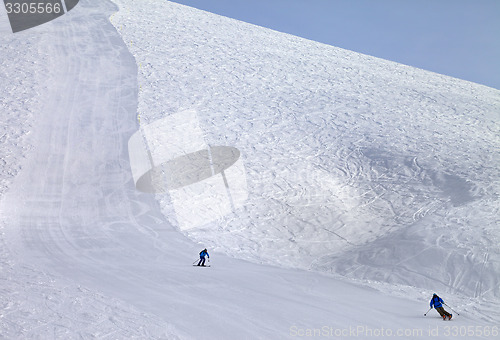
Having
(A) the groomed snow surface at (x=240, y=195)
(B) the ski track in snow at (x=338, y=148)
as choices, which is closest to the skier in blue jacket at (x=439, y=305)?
(A) the groomed snow surface at (x=240, y=195)

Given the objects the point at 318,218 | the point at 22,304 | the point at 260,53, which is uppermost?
the point at 260,53

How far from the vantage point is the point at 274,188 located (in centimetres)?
1394

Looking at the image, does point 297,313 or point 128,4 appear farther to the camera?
point 128,4

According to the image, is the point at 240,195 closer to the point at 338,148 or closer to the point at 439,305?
the point at 338,148

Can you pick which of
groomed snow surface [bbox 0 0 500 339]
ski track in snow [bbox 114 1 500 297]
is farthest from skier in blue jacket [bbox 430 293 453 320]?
ski track in snow [bbox 114 1 500 297]

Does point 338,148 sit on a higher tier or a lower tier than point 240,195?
higher

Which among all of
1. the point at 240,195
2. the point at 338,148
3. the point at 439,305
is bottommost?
the point at 439,305

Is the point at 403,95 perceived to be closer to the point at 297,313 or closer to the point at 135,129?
the point at 135,129

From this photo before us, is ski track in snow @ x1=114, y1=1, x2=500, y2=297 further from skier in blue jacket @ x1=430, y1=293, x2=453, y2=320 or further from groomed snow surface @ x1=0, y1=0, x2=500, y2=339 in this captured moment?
skier in blue jacket @ x1=430, y1=293, x2=453, y2=320

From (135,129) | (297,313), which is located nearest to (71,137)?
(135,129)

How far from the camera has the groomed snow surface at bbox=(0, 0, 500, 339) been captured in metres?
7.12

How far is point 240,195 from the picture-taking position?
44.9 feet

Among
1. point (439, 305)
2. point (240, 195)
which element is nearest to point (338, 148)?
point (240, 195)

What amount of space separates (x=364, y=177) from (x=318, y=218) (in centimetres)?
260
